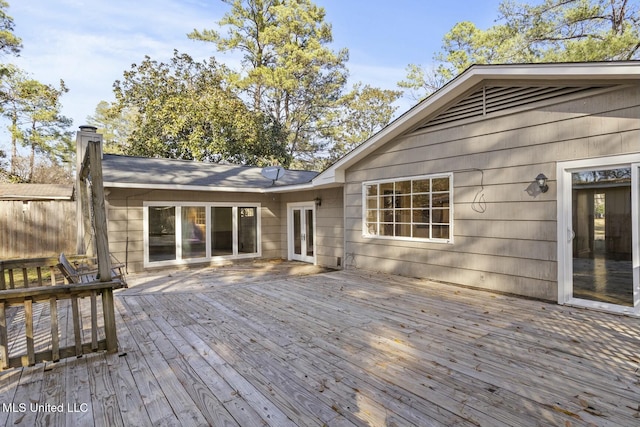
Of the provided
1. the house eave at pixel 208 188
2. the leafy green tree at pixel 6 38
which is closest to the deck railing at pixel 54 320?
the house eave at pixel 208 188

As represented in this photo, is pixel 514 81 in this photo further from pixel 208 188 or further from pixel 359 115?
pixel 359 115

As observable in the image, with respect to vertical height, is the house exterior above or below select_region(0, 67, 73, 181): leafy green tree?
below

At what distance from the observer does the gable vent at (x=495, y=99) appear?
4486 mm

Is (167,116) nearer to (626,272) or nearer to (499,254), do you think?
(499,254)

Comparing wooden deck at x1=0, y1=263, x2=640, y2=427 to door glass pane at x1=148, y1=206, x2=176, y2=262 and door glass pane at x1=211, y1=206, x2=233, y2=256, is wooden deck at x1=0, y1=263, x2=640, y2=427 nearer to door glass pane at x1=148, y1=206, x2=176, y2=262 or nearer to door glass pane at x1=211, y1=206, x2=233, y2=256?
door glass pane at x1=148, y1=206, x2=176, y2=262

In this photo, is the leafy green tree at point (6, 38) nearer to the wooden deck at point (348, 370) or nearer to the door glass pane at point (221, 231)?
the door glass pane at point (221, 231)

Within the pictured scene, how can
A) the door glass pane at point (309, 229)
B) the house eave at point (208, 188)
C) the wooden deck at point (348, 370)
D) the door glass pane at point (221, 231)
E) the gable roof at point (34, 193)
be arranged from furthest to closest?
the gable roof at point (34, 193) → the door glass pane at point (309, 229) → the door glass pane at point (221, 231) → the house eave at point (208, 188) → the wooden deck at point (348, 370)

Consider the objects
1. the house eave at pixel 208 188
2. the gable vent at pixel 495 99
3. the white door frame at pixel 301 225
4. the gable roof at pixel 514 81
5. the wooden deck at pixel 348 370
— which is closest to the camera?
the wooden deck at pixel 348 370

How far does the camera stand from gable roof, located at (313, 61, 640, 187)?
3.86 m

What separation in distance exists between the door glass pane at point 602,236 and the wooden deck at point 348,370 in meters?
0.35

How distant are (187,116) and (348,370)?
14.2 metres

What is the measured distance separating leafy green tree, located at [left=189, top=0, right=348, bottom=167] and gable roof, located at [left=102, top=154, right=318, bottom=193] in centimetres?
744

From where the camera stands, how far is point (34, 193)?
12.7 meters

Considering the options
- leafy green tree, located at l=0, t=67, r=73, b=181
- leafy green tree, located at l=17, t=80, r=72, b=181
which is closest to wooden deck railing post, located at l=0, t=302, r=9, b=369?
leafy green tree, located at l=0, t=67, r=73, b=181
